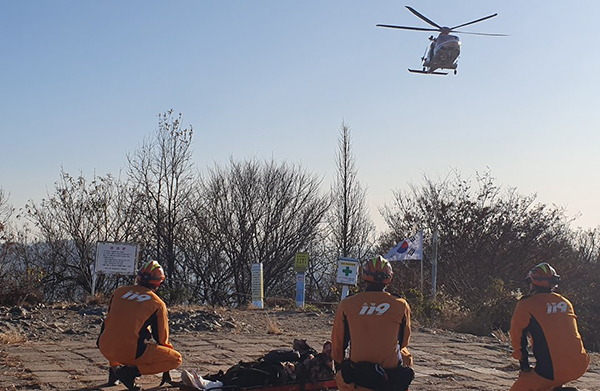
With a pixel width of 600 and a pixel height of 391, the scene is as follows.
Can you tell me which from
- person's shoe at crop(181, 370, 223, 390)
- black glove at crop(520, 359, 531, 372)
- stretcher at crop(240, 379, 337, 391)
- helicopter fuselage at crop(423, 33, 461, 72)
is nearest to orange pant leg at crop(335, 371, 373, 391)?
stretcher at crop(240, 379, 337, 391)

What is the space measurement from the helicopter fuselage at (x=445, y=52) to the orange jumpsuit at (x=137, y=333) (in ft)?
44.7

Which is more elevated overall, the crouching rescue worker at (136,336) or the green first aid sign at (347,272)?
the green first aid sign at (347,272)

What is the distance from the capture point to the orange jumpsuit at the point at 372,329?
20.4ft

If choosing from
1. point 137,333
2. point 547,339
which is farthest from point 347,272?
point 547,339

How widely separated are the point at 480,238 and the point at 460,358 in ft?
58.4

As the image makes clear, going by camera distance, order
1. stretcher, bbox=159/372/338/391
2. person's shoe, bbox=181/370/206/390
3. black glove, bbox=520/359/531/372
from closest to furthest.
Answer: black glove, bbox=520/359/531/372 → person's shoe, bbox=181/370/206/390 → stretcher, bbox=159/372/338/391

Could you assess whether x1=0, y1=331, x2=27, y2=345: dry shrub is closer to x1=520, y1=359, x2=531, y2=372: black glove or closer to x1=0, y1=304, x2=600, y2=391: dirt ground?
x1=0, y1=304, x2=600, y2=391: dirt ground

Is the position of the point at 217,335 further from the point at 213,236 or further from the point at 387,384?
the point at 213,236

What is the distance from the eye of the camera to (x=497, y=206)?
96.8 ft

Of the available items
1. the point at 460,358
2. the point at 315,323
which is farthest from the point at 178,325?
the point at 460,358

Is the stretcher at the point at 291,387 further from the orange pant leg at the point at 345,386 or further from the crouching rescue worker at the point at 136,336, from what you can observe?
the orange pant leg at the point at 345,386

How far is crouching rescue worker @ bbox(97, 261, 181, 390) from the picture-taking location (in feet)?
25.1

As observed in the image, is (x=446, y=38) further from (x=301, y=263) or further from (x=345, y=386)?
(x=345, y=386)

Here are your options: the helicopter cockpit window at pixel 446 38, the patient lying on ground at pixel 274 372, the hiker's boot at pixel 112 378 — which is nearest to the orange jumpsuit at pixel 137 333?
the hiker's boot at pixel 112 378
